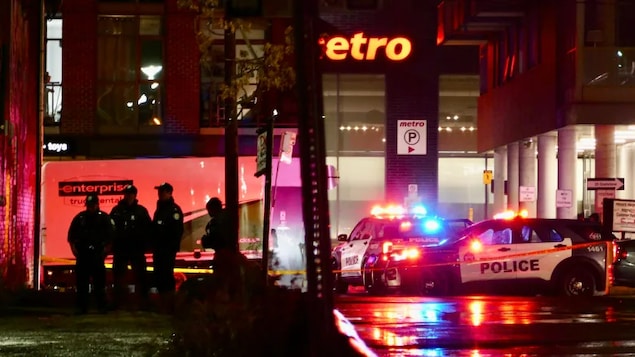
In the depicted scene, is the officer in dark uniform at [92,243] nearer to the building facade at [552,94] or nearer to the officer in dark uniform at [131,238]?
the officer in dark uniform at [131,238]

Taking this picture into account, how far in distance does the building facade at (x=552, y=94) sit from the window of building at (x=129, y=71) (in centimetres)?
950

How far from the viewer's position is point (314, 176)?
19.7 ft

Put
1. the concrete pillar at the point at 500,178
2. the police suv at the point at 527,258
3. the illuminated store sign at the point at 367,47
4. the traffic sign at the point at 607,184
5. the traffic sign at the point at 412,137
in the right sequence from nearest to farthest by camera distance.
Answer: the police suv at the point at 527,258, the traffic sign at the point at 607,184, the illuminated store sign at the point at 367,47, the traffic sign at the point at 412,137, the concrete pillar at the point at 500,178

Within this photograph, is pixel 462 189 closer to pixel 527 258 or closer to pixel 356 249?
pixel 356 249

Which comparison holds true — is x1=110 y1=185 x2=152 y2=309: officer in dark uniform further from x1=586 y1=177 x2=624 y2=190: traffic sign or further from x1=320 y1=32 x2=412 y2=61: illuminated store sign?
x1=320 y1=32 x2=412 y2=61: illuminated store sign

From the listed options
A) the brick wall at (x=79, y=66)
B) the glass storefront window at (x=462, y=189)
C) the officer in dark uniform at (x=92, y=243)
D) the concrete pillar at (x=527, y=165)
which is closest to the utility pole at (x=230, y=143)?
the officer in dark uniform at (x=92, y=243)

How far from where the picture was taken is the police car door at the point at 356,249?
20.5 metres

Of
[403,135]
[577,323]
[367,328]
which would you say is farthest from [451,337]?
[403,135]

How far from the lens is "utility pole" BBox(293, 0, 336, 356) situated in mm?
5953

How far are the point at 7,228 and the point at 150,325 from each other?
4.94 metres

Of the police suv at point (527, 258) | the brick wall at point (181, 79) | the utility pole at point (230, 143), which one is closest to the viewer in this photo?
the utility pole at point (230, 143)

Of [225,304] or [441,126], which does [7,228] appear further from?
[441,126]

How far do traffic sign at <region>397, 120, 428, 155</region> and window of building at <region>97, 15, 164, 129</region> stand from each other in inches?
312

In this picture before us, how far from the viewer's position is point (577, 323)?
41.9 feet
